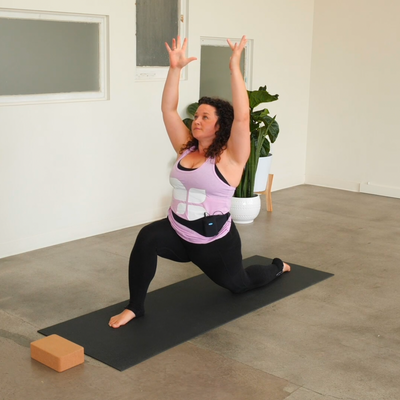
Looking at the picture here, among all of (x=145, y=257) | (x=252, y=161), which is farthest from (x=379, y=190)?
(x=145, y=257)

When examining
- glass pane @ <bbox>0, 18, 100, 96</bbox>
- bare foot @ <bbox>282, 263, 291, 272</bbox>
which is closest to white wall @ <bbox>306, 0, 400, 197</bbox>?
bare foot @ <bbox>282, 263, 291, 272</bbox>

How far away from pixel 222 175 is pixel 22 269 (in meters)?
1.55

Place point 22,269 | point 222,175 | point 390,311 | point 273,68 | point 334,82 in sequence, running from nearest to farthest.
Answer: point 222,175
point 390,311
point 22,269
point 273,68
point 334,82

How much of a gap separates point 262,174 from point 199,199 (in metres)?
2.34

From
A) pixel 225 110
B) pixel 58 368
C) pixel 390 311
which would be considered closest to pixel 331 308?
pixel 390 311

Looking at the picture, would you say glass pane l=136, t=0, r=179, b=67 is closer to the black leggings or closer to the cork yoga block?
the black leggings

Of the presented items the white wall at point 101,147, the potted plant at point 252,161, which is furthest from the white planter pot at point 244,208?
the white wall at point 101,147

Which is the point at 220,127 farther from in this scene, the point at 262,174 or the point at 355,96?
the point at 355,96

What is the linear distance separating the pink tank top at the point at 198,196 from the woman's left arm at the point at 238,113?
0.39 feet

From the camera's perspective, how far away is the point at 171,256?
2.99 m

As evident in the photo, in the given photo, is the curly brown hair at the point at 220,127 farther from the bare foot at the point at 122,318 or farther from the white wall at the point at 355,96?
the white wall at the point at 355,96

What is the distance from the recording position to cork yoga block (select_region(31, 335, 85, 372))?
2.49m

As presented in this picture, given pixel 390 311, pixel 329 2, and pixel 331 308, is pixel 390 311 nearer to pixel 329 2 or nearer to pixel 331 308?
pixel 331 308

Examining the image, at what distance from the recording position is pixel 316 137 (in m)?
6.46
